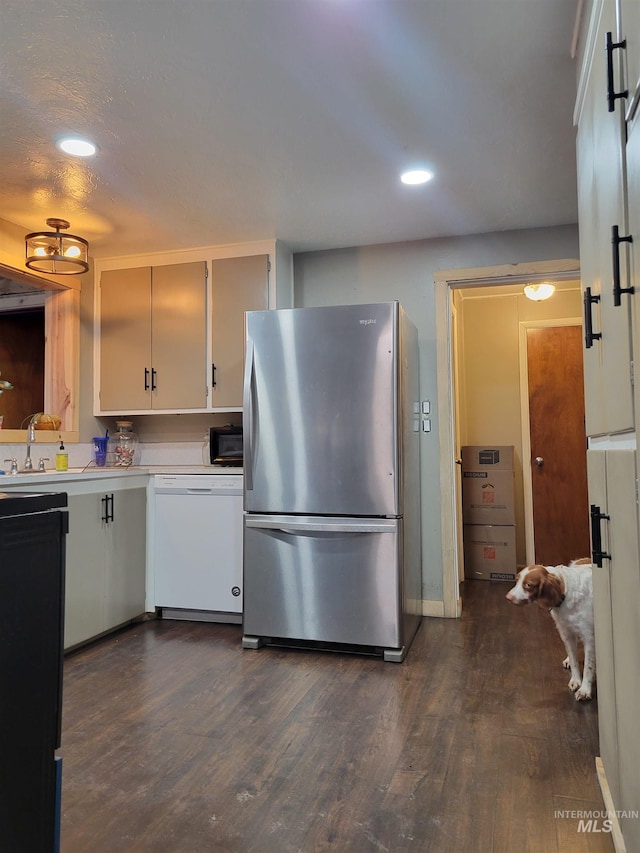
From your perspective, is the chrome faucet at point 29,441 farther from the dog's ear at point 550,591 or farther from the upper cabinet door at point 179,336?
the dog's ear at point 550,591

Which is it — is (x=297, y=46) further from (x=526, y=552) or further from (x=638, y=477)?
(x=526, y=552)

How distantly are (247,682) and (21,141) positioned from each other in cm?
249

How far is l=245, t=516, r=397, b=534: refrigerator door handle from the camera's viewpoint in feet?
8.91

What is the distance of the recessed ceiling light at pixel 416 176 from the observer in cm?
264

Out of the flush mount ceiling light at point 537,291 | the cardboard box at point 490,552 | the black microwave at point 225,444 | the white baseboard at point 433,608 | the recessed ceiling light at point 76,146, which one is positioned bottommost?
the white baseboard at point 433,608

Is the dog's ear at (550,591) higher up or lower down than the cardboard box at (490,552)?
higher up

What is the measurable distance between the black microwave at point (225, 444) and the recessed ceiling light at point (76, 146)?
166cm

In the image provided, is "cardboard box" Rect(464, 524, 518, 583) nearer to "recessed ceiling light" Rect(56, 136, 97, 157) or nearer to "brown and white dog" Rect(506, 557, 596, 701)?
"brown and white dog" Rect(506, 557, 596, 701)

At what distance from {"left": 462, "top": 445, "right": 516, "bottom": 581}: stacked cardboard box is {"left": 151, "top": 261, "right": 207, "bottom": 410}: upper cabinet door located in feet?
7.33

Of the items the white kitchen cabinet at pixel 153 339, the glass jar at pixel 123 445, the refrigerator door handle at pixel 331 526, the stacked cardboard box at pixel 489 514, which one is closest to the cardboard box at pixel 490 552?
the stacked cardboard box at pixel 489 514

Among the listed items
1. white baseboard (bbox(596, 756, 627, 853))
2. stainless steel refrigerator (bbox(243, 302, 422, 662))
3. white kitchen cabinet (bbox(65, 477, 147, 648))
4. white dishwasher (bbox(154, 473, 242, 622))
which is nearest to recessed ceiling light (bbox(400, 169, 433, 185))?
stainless steel refrigerator (bbox(243, 302, 422, 662))

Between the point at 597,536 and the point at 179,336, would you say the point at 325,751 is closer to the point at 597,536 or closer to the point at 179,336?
the point at 597,536

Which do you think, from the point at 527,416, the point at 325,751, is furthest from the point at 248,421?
the point at 527,416

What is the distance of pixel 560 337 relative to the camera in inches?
186
